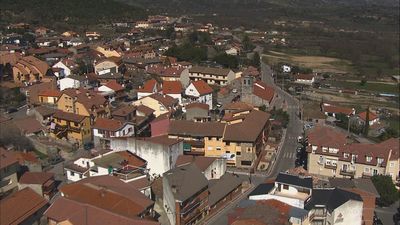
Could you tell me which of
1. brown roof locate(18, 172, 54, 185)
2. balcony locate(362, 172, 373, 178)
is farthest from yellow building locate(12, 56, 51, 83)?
balcony locate(362, 172, 373, 178)

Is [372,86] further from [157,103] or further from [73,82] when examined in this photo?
[73,82]

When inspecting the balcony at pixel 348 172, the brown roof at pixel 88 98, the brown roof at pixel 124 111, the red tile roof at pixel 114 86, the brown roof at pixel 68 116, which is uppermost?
the brown roof at pixel 88 98

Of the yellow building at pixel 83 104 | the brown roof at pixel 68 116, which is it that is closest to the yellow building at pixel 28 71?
the yellow building at pixel 83 104

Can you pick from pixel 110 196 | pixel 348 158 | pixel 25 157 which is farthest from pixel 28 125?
pixel 348 158

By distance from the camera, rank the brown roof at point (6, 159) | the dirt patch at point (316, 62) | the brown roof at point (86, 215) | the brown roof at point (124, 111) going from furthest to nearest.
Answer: the dirt patch at point (316, 62)
the brown roof at point (124, 111)
the brown roof at point (6, 159)
the brown roof at point (86, 215)

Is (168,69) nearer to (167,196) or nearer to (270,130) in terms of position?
(270,130)

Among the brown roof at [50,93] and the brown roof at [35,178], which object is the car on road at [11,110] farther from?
the brown roof at [35,178]

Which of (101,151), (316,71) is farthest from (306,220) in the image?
(316,71)
